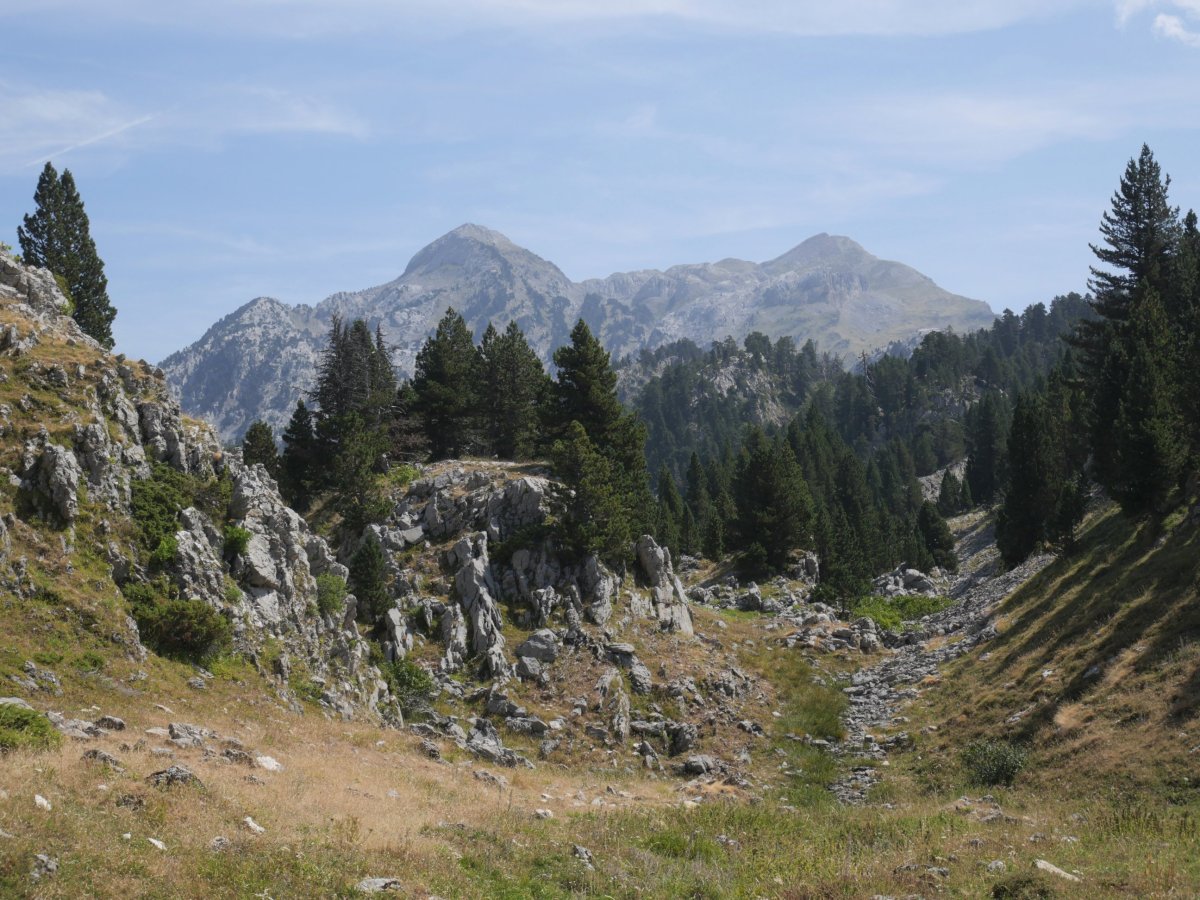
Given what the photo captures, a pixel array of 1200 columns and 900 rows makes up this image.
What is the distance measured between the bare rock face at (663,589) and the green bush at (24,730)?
3318cm

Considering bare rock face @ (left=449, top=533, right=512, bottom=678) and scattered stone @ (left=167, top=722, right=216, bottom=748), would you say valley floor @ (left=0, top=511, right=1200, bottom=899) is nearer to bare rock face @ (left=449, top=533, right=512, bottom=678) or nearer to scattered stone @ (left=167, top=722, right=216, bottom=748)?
scattered stone @ (left=167, top=722, right=216, bottom=748)

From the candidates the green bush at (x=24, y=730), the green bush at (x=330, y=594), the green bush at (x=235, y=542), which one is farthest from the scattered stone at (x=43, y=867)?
the green bush at (x=330, y=594)

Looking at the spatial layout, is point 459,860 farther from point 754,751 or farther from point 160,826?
point 754,751

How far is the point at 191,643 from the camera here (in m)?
26.7

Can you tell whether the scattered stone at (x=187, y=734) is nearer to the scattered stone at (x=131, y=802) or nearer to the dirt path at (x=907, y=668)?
the scattered stone at (x=131, y=802)

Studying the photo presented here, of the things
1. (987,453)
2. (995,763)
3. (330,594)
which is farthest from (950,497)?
(330,594)

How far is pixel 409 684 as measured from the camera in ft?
118

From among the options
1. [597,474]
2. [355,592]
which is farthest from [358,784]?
[597,474]

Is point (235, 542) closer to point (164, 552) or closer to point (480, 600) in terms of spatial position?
point (164, 552)

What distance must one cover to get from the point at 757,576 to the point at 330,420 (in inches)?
1703

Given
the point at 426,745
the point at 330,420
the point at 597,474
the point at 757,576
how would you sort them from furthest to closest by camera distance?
1. the point at 757,576
2. the point at 330,420
3. the point at 597,474
4. the point at 426,745

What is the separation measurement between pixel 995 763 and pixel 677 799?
11.8 meters

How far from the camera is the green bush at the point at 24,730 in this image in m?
16.4

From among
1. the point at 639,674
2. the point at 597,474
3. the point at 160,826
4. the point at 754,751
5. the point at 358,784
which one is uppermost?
the point at 597,474
